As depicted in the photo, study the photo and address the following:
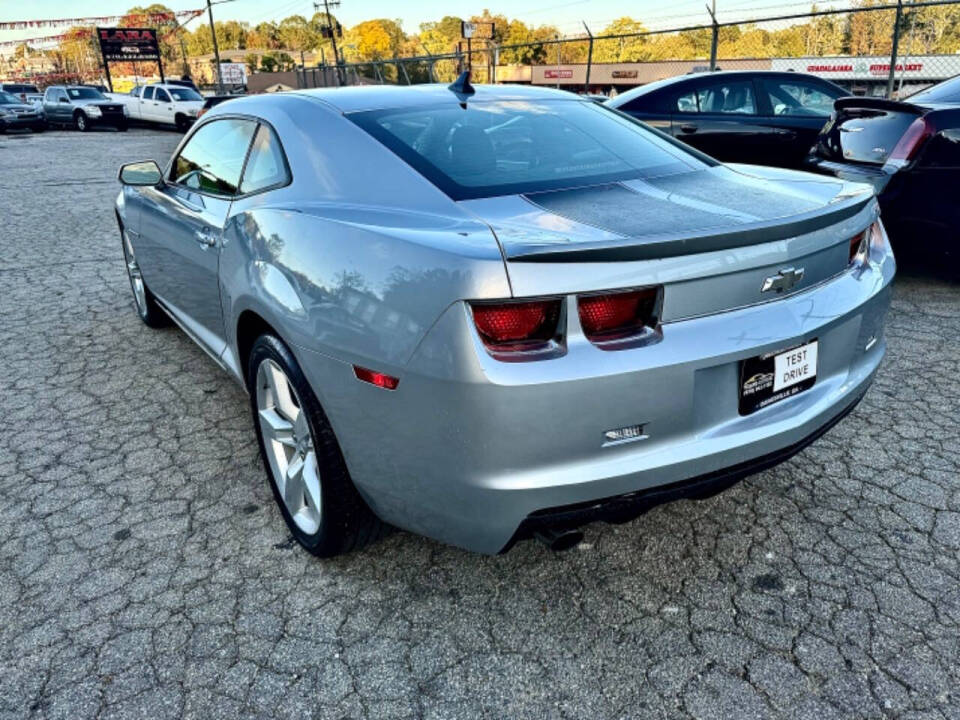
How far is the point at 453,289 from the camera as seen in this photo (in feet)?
5.67

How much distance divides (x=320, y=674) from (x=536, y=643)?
611mm

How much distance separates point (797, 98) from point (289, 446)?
6.67 meters

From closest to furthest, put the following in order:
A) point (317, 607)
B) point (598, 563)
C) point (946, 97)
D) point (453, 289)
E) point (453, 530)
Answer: point (453, 289), point (453, 530), point (317, 607), point (598, 563), point (946, 97)

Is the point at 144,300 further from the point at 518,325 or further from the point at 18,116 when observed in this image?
the point at 18,116

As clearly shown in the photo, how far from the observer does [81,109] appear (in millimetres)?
25906

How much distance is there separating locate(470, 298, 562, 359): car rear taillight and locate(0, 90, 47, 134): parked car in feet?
99.8

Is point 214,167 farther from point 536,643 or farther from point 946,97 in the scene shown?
point 946,97

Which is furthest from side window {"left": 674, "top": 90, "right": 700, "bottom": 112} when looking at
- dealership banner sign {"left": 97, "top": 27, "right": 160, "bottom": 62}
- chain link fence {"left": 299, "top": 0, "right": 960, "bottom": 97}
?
dealership banner sign {"left": 97, "top": 27, "right": 160, "bottom": 62}

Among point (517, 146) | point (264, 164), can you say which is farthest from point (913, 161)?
point (264, 164)

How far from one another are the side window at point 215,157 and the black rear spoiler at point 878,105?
416cm

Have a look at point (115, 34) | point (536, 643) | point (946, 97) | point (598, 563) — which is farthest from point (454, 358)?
point (115, 34)

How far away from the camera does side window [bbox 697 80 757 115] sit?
7309 mm

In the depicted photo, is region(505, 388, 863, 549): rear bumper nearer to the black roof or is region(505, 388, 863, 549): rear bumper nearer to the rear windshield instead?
the rear windshield

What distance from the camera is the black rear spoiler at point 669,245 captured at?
1713mm
